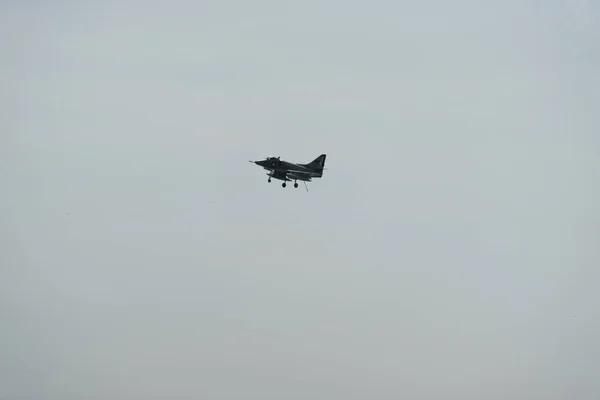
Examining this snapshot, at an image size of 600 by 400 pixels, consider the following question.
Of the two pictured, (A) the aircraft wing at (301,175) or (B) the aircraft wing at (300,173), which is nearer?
(A) the aircraft wing at (301,175)

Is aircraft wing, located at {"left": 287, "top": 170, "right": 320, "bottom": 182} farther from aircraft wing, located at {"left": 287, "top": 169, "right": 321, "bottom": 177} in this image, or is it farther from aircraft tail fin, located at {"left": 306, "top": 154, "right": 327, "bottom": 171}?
aircraft tail fin, located at {"left": 306, "top": 154, "right": 327, "bottom": 171}

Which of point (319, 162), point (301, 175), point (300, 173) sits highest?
point (319, 162)

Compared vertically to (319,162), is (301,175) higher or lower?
lower

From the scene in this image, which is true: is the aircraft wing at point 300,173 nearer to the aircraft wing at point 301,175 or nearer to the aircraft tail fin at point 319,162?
the aircraft wing at point 301,175

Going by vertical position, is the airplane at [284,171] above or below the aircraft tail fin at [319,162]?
below

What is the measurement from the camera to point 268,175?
160 metres

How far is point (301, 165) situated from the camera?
539ft

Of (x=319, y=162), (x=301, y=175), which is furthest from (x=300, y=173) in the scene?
(x=319, y=162)

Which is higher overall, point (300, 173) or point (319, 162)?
point (319, 162)

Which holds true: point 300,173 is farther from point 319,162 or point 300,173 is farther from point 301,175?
point 319,162

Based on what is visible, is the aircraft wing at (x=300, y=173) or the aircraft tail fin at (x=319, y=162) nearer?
the aircraft wing at (x=300, y=173)

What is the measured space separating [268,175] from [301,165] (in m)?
8.09

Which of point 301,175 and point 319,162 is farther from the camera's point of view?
point 319,162

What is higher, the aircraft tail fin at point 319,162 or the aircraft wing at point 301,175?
the aircraft tail fin at point 319,162
